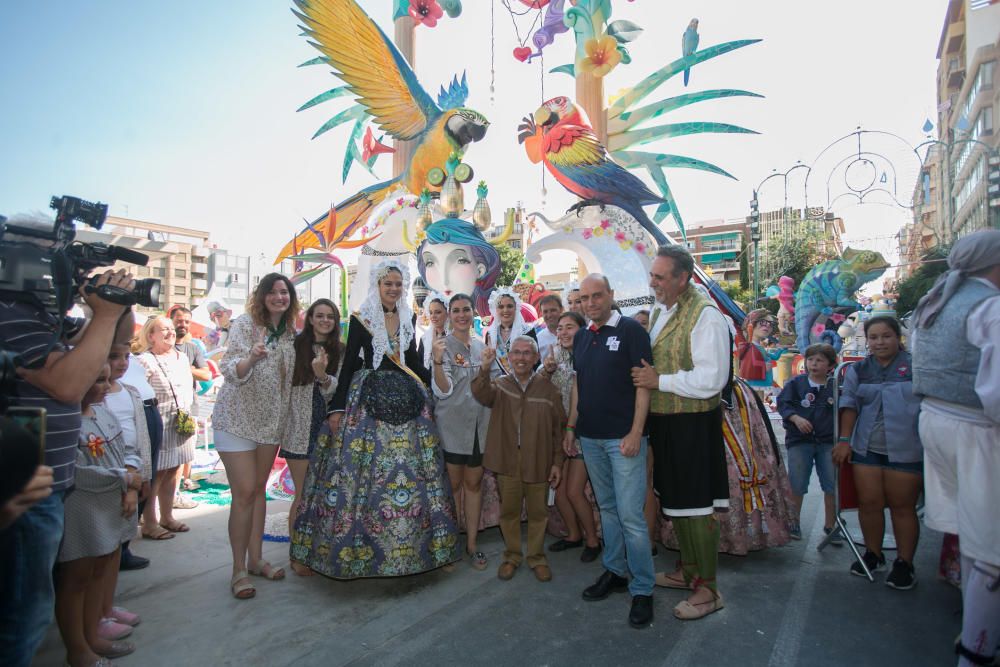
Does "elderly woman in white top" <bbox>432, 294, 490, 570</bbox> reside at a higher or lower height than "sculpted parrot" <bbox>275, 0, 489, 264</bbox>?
lower

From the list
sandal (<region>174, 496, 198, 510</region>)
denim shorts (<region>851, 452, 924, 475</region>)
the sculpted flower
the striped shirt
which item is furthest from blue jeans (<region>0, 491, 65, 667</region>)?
the sculpted flower

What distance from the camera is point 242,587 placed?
10.6 feet

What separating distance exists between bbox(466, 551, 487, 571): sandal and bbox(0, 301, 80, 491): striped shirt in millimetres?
2405

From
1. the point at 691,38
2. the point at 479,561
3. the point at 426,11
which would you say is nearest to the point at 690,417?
the point at 479,561

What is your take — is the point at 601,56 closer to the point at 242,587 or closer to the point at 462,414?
the point at 462,414

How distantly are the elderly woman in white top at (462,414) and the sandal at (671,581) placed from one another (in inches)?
42.8

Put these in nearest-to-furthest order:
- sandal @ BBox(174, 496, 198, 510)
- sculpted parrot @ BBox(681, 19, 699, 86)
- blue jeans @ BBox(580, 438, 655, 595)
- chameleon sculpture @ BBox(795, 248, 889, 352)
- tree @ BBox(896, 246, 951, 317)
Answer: blue jeans @ BBox(580, 438, 655, 595)
sandal @ BBox(174, 496, 198, 510)
sculpted parrot @ BBox(681, 19, 699, 86)
chameleon sculpture @ BBox(795, 248, 889, 352)
tree @ BBox(896, 246, 951, 317)

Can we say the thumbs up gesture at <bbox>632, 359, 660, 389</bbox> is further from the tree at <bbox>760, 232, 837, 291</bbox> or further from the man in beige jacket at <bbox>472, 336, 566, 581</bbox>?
the tree at <bbox>760, 232, 837, 291</bbox>

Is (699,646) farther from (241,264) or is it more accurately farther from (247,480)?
(241,264)

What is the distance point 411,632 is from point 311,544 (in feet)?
3.09

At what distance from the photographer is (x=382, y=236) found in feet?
40.8

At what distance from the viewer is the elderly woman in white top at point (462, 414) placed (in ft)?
12.0

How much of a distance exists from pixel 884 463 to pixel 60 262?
4107 millimetres

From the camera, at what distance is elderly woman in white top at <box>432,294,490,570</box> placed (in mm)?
3643
